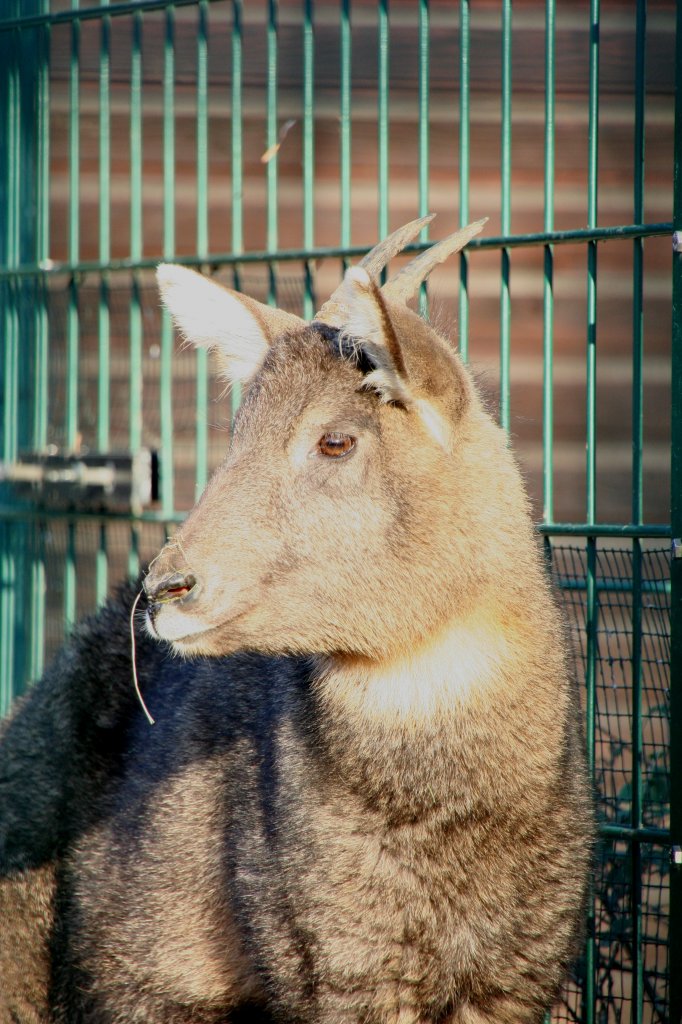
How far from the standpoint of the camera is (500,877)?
2.86 meters

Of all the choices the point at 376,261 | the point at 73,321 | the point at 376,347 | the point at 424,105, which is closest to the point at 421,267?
the point at 376,261

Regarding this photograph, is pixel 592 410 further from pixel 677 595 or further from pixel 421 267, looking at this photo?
pixel 421 267

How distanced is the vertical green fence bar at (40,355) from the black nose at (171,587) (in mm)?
2836

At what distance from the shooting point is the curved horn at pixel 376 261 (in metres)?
3.02

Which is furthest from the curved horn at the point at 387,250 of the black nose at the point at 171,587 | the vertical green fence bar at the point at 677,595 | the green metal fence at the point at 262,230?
the green metal fence at the point at 262,230

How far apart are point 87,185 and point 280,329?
13.3ft

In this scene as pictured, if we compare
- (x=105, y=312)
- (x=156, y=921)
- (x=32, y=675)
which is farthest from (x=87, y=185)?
(x=156, y=921)

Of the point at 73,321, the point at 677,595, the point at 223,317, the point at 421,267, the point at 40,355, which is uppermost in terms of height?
the point at 73,321

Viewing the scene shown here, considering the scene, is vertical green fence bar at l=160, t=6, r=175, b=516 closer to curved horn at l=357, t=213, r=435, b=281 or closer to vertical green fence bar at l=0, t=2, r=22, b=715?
vertical green fence bar at l=0, t=2, r=22, b=715

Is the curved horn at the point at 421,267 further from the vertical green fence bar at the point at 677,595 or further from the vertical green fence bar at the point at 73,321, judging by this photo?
the vertical green fence bar at the point at 73,321

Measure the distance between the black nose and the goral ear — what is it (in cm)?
72

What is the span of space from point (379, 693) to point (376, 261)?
1125 millimetres

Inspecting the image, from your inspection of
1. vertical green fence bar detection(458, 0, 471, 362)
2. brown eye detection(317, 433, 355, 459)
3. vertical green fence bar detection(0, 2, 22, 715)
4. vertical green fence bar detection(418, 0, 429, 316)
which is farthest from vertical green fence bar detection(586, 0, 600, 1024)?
vertical green fence bar detection(0, 2, 22, 715)

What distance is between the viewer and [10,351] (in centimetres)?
540
